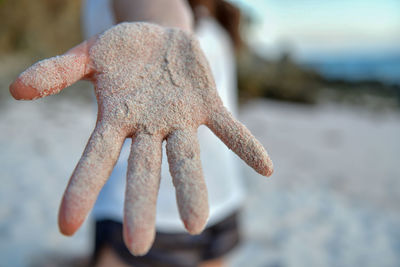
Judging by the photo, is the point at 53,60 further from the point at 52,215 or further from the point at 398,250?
the point at 398,250

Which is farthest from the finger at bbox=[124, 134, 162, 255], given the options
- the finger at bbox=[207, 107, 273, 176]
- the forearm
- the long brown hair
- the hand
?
the long brown hair

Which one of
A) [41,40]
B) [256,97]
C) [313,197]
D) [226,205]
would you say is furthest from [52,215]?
[256,97]

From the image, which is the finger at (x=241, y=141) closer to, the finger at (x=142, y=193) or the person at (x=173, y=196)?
the finger at (x=142, y=193)

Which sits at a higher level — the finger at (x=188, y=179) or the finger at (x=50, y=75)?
the finger at (x=50, y=75)

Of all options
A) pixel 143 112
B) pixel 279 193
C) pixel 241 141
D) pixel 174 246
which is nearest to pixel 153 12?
pixel 143 112

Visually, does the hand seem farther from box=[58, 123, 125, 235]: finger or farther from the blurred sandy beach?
the blurred sandy beach

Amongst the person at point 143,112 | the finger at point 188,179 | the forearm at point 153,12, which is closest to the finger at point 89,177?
the person at point 143,112

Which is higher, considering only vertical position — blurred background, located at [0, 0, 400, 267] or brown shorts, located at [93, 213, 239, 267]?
brown shorts, located at [93, 213, 239, 267]
